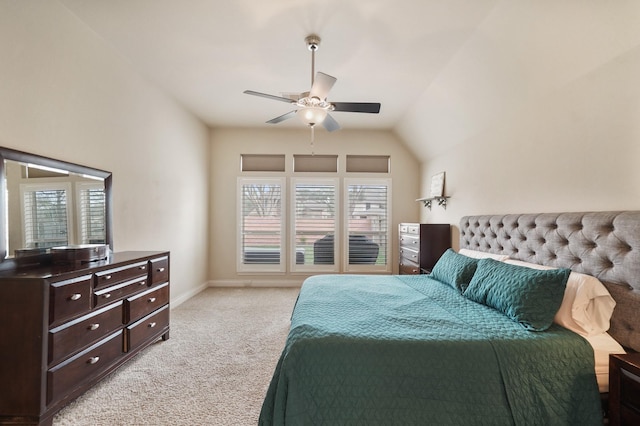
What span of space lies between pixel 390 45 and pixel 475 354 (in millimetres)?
2547

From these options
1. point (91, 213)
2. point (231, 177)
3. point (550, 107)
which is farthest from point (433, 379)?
point (231, 177)

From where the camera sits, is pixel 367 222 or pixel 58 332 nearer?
pixel 58 332

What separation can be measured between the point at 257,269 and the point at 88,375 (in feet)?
10.4

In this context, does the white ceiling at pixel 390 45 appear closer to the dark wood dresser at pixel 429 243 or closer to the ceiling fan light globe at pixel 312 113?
the ceiling fan light globe at pixel 312 113

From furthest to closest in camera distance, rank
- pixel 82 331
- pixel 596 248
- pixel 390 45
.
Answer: pixel 390 45 → pixel 82 331 → pixel 596 248

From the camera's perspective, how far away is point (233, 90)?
359 centimetres

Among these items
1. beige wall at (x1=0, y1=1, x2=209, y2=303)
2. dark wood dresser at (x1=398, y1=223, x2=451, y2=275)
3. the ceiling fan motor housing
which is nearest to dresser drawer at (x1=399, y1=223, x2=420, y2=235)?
dark wood dresser at (x1=398, y1=223, x2=451, y2=275)

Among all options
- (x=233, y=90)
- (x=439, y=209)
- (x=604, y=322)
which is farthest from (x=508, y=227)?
(x=233, y=90)

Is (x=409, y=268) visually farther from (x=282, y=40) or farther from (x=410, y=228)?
(x=282, y=40)

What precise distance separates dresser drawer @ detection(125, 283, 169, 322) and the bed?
1479 mm

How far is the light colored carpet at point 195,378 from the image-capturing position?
1.81 m

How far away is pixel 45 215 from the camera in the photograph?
2107mm

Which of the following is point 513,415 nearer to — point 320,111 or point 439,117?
point 320,111

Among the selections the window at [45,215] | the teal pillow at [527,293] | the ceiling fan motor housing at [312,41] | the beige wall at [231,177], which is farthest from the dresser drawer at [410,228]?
the window at [45,215]
